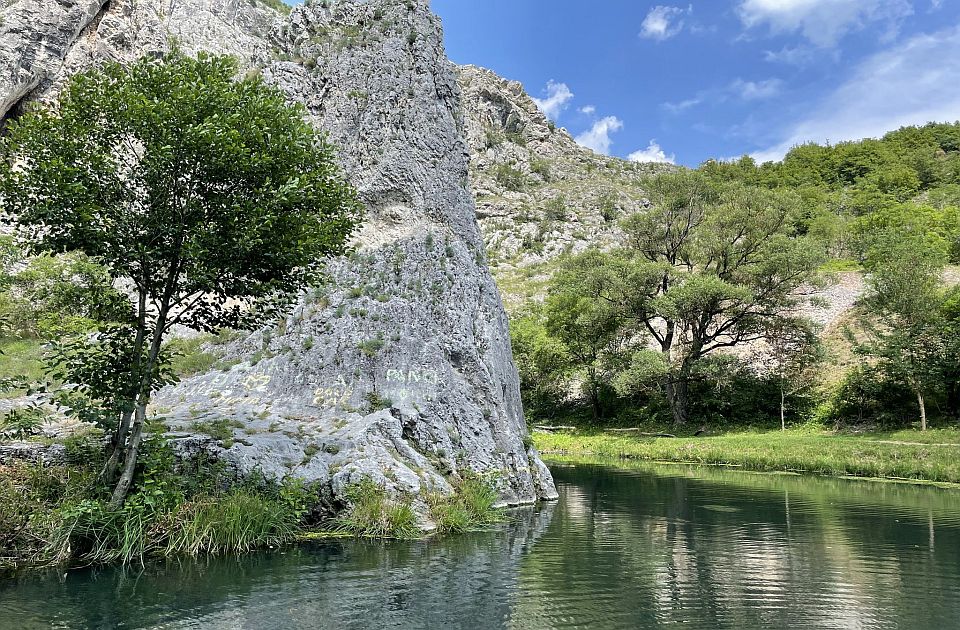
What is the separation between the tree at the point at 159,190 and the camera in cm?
1355

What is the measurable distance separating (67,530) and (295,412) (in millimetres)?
8231

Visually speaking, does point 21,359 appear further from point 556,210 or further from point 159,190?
point 556,210

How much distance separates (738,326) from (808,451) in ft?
52.1

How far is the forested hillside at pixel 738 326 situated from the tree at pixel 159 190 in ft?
122

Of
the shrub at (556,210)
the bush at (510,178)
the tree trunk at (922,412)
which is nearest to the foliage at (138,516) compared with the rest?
the tree trunk at (922,412)

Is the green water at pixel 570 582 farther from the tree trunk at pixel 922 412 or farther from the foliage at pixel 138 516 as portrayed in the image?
the tree trunk at pixel 922 412

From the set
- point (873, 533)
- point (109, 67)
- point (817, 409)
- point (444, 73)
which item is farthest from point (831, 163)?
point (109, 67)

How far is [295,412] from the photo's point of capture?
68.1 feet

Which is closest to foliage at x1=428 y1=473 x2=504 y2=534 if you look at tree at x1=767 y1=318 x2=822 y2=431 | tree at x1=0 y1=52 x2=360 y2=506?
tree at x1=0 y1=52 x2=360 y2=506

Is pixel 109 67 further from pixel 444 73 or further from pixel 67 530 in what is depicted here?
pixel 444 73

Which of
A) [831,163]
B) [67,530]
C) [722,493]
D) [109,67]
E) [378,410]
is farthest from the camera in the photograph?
[831,163]

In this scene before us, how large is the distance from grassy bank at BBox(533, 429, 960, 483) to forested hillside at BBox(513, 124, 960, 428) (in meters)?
3.81

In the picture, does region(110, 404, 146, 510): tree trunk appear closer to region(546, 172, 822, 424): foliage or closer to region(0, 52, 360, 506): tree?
region(0, 52, 360, 506): tree

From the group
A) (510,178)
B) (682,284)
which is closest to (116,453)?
(682,284)
